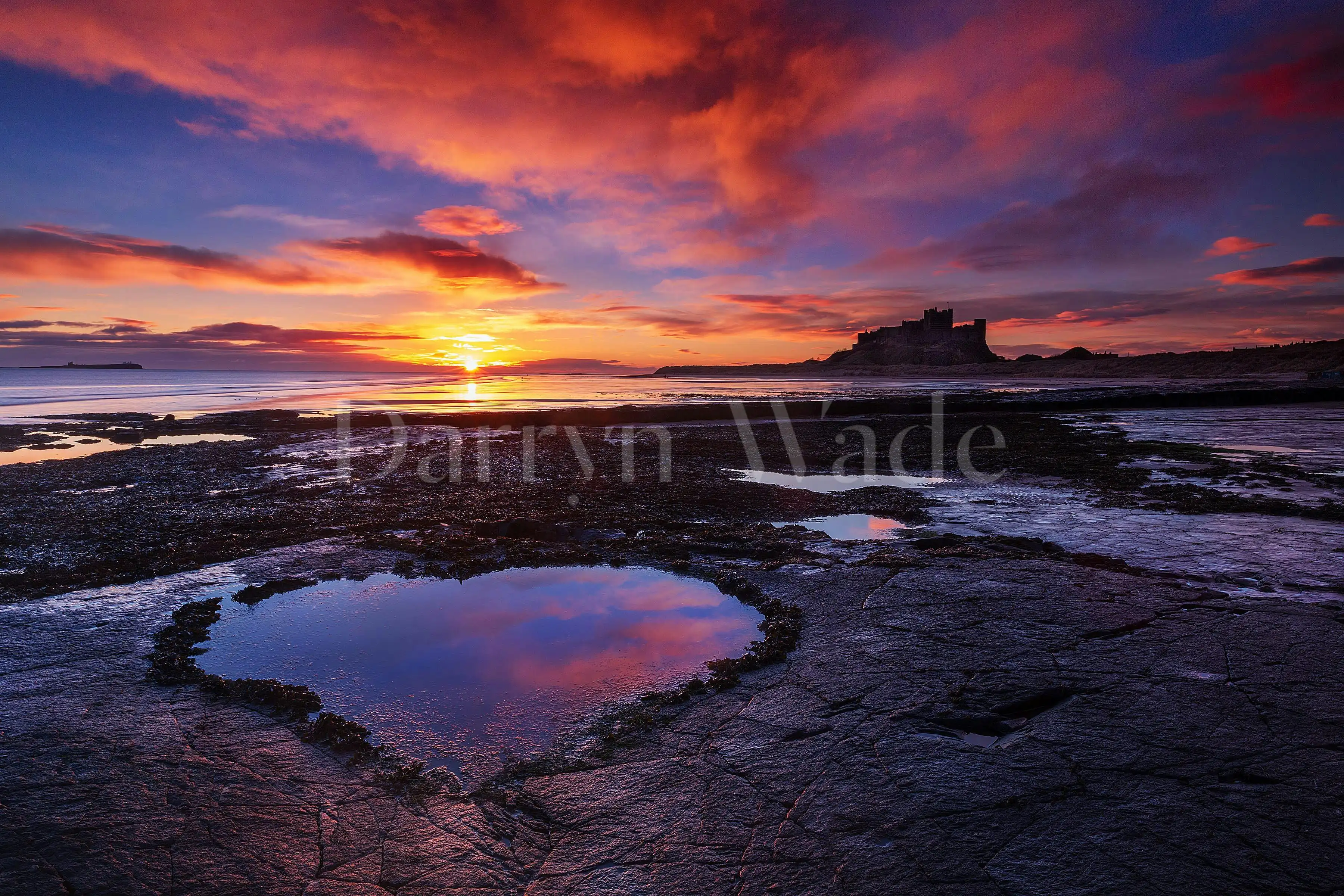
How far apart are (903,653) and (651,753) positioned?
7.25ft

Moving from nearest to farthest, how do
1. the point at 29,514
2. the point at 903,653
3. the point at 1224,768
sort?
the point at 1224,768 → the point at 903,653 → the point at 29,514

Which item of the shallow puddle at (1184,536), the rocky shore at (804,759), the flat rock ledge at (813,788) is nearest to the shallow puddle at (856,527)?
the shallow puddle at (1184,536)

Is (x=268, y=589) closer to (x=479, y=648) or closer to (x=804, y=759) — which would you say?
(x=479, y=648)

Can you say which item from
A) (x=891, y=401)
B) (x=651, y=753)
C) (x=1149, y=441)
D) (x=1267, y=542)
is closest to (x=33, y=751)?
(x=651, y=753)

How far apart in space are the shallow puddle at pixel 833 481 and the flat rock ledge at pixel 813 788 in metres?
7.18

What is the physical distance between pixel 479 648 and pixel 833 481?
30.7ft

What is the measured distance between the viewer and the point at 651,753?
3592mm

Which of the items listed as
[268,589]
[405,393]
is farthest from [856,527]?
[405,393]

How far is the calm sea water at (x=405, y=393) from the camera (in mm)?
34812

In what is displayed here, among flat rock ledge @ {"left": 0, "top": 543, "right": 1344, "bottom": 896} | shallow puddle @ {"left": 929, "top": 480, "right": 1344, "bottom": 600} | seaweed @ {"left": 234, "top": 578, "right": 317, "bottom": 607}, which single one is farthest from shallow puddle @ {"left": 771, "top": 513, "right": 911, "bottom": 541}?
seaweed @ {"left": 234, "top": 578, "right": 317, "bottom": 607}

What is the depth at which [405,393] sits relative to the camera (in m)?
52.8

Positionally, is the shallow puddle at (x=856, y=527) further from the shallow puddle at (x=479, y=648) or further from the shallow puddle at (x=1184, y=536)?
the shallow puddle at (x=479, y=648)

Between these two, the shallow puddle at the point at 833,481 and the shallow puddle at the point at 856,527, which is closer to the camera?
the shallow puddle at the point at 856,527

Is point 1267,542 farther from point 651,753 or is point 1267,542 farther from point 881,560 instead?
point 651,753
